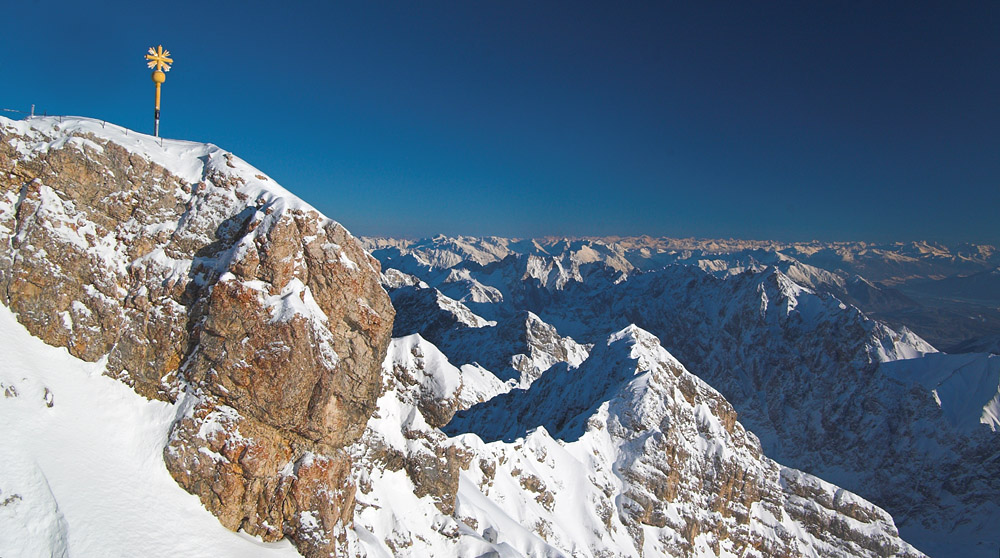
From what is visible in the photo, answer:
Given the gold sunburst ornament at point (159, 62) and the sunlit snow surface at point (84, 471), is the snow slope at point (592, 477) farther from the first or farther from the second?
the gold sunburst ornament at point (159, 62)

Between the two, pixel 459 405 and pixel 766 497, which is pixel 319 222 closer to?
pixel 459 405

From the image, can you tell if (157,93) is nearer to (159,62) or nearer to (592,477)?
(159,62)

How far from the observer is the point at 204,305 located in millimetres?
30094

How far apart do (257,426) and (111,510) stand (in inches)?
297

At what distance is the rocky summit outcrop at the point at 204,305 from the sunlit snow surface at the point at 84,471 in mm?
842

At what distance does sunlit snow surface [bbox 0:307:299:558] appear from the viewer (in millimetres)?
22375

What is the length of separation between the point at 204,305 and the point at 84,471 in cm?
1018

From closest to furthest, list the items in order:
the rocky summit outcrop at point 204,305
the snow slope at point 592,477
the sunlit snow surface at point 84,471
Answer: the sunlit snow surface at point 84,471, the rocky summit outcrop at point 204,305, the snow slope at point 592,477

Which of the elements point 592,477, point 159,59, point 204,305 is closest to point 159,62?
point 159,59

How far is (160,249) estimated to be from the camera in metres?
31.4

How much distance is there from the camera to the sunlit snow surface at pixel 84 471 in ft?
73.4

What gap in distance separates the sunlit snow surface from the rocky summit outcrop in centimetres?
84

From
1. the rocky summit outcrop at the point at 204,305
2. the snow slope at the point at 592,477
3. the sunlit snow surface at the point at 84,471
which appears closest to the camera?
the sunlit snow surface at the point at 84,471

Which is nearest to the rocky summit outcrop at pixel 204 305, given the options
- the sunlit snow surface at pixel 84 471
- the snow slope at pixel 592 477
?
the sunlit snow surface at pixel 84 471
